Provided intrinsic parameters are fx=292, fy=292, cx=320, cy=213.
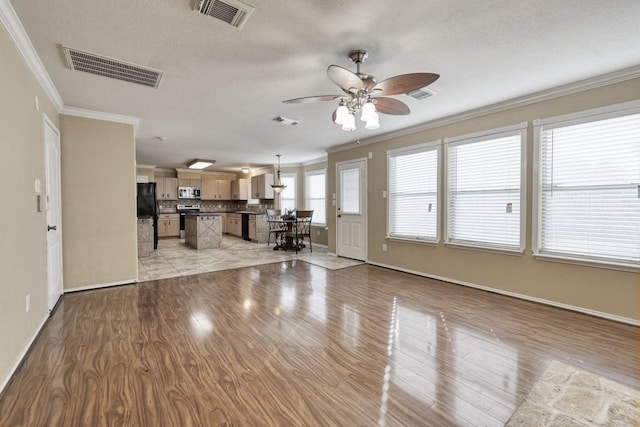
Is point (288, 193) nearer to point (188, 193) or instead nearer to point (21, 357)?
point (188, 193)

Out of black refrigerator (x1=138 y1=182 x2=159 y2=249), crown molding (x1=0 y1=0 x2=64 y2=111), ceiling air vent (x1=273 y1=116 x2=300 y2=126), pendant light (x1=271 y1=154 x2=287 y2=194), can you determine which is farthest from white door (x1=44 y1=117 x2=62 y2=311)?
pendant light (x1=271 y1=154 x2=287 y2=194)

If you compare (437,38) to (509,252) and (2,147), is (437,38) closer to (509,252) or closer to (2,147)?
(509,252)

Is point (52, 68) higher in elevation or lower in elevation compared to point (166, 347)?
higher

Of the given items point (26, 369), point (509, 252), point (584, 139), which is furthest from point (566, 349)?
point (26, 369)

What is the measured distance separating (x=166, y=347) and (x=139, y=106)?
299 cm

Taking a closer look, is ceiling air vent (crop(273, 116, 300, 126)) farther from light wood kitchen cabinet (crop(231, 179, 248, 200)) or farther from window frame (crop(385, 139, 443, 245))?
light wood kitchen cabinet (crop(231, 179, 248, 200))

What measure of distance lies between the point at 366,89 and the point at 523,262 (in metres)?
2.91

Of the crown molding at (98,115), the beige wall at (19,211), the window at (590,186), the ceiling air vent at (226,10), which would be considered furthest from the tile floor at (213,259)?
the ceiling air vent at (226,10)

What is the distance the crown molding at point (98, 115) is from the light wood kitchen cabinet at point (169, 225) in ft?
19.7

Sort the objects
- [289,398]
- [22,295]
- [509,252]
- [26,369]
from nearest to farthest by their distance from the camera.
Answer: [289,398]
[26,369]
[22,295]
[509,252]

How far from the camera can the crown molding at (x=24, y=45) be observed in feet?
6.11

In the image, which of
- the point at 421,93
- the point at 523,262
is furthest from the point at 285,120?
the point at 523,262

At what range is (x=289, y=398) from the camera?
1761 millimetres

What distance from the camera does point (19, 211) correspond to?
2.14 meters
